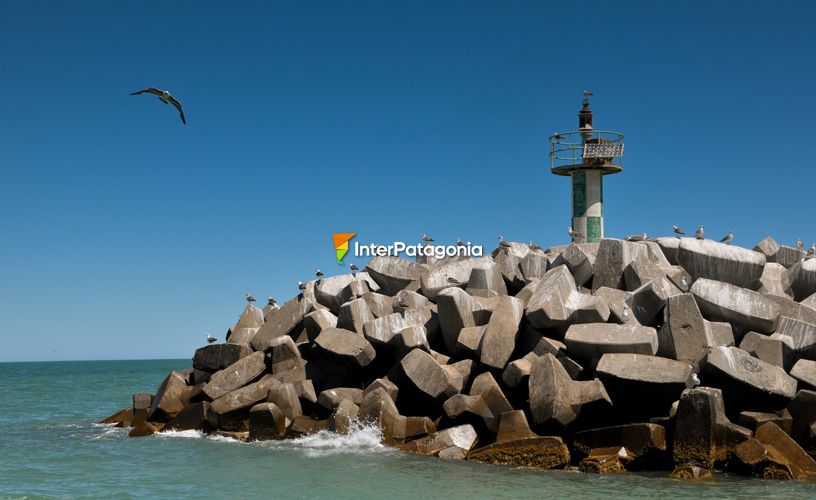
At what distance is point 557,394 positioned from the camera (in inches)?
448

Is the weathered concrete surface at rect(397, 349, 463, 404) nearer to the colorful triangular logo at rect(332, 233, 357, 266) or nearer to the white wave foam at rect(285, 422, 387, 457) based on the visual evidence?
the white wave foam at rect(285, 422, 387, 457)

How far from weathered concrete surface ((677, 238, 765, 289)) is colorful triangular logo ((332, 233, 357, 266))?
1051cm

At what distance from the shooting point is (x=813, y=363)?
12.0 m

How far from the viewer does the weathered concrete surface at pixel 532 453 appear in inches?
445

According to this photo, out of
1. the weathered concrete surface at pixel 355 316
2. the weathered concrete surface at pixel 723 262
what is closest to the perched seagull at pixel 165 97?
the weathered concrete surface at pixel 355 316

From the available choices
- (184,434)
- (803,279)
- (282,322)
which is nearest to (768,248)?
(803,279)

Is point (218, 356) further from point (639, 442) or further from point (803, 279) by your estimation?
point (803, 279)

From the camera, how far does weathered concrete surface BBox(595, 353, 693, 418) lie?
440 inches

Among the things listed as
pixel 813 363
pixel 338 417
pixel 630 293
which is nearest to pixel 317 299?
pixel 338 417

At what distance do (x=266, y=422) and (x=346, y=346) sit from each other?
180 centimetres

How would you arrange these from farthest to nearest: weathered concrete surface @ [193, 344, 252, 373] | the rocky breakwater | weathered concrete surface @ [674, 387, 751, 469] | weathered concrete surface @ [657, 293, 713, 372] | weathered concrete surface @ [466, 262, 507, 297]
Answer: weathered concrete surface @ [193, 344, 252, 373]
weathered concrete surface @ [466, 262, 507, 297]
weathered concrete surface @ [657, 293, 713, 372]
the rocky breakwater
weathered concrete surface @ [674, 387, 751, 469]

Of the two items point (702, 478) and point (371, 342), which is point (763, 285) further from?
point (371, 342)

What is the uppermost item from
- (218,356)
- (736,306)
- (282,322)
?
(736,306)

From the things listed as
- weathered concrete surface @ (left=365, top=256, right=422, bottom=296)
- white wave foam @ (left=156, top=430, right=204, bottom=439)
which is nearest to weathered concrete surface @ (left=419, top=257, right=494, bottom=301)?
weathered concrete surface @ (left=365, top=256, right=422, bottom=296)
